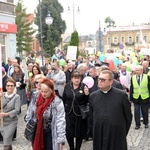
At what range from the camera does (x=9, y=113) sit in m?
5.94

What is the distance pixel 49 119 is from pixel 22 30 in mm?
50913

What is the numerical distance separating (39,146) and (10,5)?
57.7 feet

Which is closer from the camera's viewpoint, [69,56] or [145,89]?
[145,89]

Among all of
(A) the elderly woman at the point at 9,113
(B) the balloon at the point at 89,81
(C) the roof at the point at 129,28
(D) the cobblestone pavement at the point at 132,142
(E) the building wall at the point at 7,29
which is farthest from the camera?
(C) the roof at the point at 129,28

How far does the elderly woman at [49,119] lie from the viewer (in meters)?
4.77

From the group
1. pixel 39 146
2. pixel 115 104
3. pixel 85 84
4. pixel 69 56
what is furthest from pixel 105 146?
pixel 69 56

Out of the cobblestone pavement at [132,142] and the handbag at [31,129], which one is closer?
the handbag at [31,129]

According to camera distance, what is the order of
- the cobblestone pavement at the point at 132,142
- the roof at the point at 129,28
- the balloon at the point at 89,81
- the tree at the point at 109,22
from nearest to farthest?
the balloon at the point at 89,81 → the cobblestone pavement at the point at 132,142 → the roof at the point at 129,28 → the tree at the point at 109,22

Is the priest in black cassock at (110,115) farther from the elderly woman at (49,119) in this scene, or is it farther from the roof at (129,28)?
the roof at (129,28)

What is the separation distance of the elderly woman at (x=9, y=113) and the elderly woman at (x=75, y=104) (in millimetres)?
975

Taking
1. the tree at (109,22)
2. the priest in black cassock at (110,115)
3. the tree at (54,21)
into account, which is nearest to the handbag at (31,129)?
the priest in black cassock at (110,115)

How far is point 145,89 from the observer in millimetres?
8617

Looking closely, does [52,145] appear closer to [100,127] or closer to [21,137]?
[100,127]

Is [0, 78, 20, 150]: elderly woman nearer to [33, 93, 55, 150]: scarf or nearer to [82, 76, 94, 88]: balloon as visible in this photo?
[33, 93, 55, 150]: scarf
